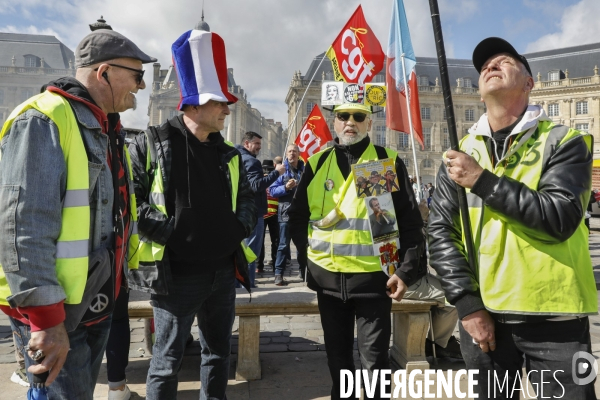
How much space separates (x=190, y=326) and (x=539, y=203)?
1869mm

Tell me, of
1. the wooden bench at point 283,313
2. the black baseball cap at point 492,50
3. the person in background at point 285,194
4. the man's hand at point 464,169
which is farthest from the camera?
the person in background at point 285,194

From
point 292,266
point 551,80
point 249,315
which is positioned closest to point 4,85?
point 292,266

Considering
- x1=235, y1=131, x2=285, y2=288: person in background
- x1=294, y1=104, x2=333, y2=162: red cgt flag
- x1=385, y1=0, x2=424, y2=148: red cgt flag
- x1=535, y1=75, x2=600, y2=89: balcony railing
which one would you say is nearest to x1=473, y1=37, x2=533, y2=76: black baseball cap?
x1=385, y1=0, x2=424, y2=148: red cgt flag

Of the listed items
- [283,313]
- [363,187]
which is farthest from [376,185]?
[283,313]

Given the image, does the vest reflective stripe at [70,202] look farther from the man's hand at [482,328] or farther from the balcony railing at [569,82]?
the balcony railing at [569,82]

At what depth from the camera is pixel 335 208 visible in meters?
2.65

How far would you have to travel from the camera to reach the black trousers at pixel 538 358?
1.67m

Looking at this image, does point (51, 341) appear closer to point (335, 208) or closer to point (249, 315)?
point (335, 208)

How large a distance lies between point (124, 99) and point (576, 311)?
2046 millimetres

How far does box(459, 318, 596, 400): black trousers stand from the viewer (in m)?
1.67

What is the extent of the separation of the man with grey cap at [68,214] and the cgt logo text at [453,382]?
4.72ft

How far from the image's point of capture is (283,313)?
11.6ft

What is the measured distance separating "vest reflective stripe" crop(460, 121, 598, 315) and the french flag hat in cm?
155

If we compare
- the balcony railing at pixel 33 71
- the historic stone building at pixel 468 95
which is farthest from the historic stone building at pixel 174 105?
the balcony railing at pixel 33 71
